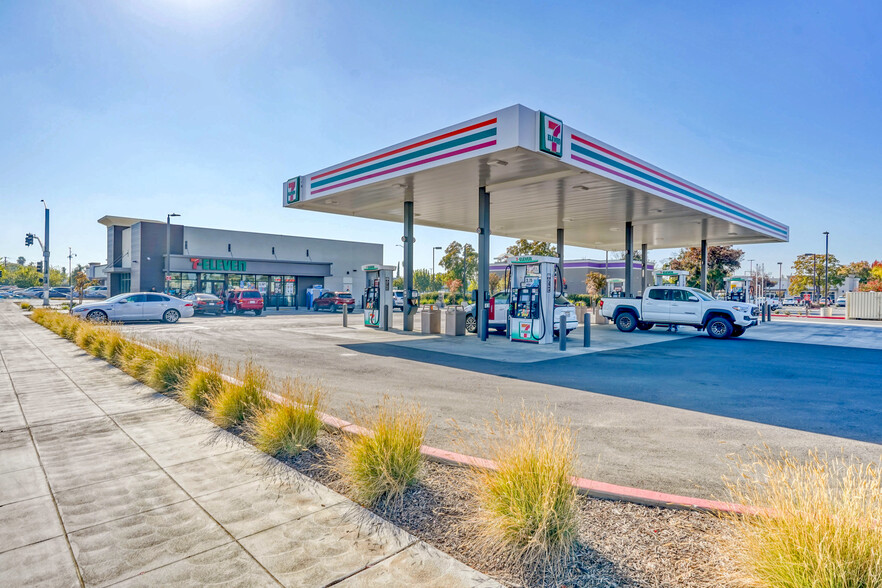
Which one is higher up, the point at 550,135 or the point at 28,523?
the point at 550,135

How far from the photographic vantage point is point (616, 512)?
3820mm

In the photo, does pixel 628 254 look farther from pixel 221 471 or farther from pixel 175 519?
pixel 175 519

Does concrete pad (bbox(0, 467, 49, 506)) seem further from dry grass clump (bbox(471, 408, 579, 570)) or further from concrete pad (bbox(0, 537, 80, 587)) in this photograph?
dry grass clump (bbox(471, 408, 579, 570))

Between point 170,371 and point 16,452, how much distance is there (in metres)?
2.98

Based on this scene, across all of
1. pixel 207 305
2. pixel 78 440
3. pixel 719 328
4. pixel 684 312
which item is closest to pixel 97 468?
pixel 78 440

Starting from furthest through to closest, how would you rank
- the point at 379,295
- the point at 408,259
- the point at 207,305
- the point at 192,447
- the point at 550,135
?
the point at 207,305, the point at 379,295, the point at 408,259, the point at 550,135, the point at 192,447

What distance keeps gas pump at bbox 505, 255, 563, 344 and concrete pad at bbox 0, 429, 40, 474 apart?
42.4 ft

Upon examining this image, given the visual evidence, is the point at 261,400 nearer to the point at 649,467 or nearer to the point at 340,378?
the point at 340,378

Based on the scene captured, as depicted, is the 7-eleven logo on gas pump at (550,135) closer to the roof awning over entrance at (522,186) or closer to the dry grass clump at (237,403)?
the roof awning over entrance at (522,186)

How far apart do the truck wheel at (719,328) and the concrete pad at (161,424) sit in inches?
705

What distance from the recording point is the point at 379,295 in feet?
68.7

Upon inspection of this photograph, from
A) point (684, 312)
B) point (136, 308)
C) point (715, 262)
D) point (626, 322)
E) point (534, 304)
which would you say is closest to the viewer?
point (534, 304)

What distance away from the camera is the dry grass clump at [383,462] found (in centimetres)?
397

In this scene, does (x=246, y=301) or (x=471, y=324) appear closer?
(x=471, y=324)
